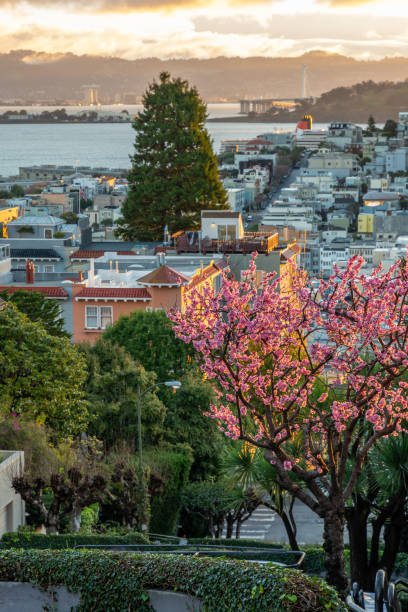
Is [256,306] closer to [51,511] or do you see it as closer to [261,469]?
[261,469]

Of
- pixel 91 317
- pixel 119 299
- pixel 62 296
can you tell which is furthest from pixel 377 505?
pixel 62 296

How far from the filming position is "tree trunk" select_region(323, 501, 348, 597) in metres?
15.0

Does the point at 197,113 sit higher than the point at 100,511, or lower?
higher

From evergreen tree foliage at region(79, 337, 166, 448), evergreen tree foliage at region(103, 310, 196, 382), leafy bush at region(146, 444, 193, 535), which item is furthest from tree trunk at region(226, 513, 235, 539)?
evergreen tree foliage at region(103, 310, 196, 382)

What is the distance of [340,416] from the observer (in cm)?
1475

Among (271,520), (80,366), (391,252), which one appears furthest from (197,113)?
(391,252)

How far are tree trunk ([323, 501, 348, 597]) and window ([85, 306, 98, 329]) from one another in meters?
25.4

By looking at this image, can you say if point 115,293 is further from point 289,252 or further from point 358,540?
point 358,540

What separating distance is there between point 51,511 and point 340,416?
31.4 feet

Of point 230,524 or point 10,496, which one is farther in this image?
point 230,524

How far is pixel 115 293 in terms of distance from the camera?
39.6 m

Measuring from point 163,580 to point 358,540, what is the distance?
278 inches

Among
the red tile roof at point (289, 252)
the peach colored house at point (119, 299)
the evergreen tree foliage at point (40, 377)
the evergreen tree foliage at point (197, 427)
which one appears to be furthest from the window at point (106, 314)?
the evergreen tree foliage at point (40, 377)

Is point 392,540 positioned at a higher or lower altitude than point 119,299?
lower
